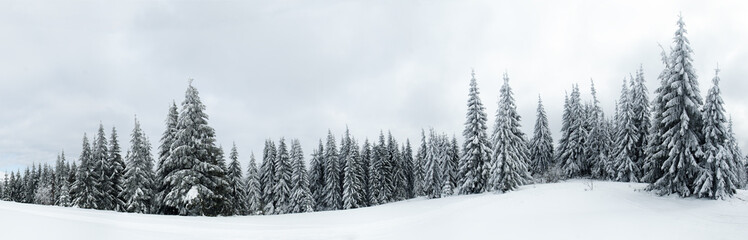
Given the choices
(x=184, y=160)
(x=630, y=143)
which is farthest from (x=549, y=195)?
(x=630, y=143)

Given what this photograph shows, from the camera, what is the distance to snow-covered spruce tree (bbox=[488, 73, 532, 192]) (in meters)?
35.0

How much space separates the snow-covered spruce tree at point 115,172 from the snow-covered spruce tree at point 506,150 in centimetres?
3918

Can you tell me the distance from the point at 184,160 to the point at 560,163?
49.3 m

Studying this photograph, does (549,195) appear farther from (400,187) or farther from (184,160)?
(400,187)

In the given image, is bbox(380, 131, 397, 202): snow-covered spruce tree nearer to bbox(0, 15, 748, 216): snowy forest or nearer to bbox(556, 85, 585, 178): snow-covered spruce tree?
bbox(0, 15, 748, 216): snowy forest

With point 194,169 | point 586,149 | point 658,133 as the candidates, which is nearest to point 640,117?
point 586,149

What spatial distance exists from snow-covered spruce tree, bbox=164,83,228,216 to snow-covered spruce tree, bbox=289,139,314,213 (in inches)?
980

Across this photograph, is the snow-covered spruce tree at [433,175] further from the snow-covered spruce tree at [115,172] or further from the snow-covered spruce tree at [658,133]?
the snow-covered spruce tree at [115,172]

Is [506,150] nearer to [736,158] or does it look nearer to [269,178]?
[736,158]

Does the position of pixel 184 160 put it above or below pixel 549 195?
above

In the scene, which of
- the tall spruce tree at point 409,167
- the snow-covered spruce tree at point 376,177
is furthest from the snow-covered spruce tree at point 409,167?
the snow-covered spruce tree at point 376,177

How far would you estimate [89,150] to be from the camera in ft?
132

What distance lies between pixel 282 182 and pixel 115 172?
19.7m

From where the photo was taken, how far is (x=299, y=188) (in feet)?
169
